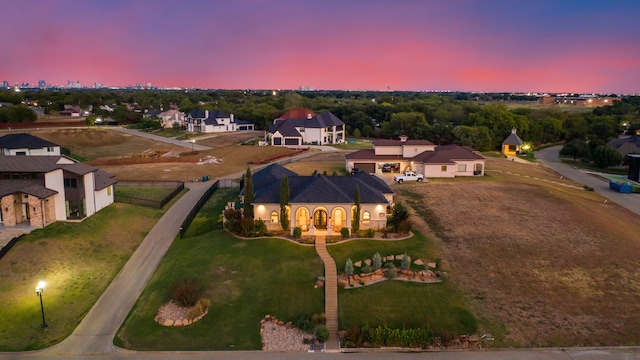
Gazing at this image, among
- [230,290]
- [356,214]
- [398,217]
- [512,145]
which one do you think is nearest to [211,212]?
[356,214]

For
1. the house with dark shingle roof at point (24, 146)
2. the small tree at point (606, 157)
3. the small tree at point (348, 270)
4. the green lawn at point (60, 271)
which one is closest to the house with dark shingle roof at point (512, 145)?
the small tree at point (606, 157)

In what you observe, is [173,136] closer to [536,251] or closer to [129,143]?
[129,143]

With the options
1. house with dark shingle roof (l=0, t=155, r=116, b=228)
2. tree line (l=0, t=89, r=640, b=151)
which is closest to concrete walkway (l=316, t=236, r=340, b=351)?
house with dark shingle roof (l=0, t=155, r=116, b=228)

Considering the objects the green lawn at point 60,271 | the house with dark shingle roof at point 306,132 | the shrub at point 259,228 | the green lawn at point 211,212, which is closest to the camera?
the green lawn at point 60,271

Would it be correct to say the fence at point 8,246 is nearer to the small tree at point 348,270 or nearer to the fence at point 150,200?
the fence at point 150,200

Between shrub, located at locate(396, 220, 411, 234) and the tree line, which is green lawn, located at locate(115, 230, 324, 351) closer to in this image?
shrub, located at locate(396, 220, 411, 234)

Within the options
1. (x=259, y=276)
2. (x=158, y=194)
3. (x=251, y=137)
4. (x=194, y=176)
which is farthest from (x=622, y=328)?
(x=251, y=137)
